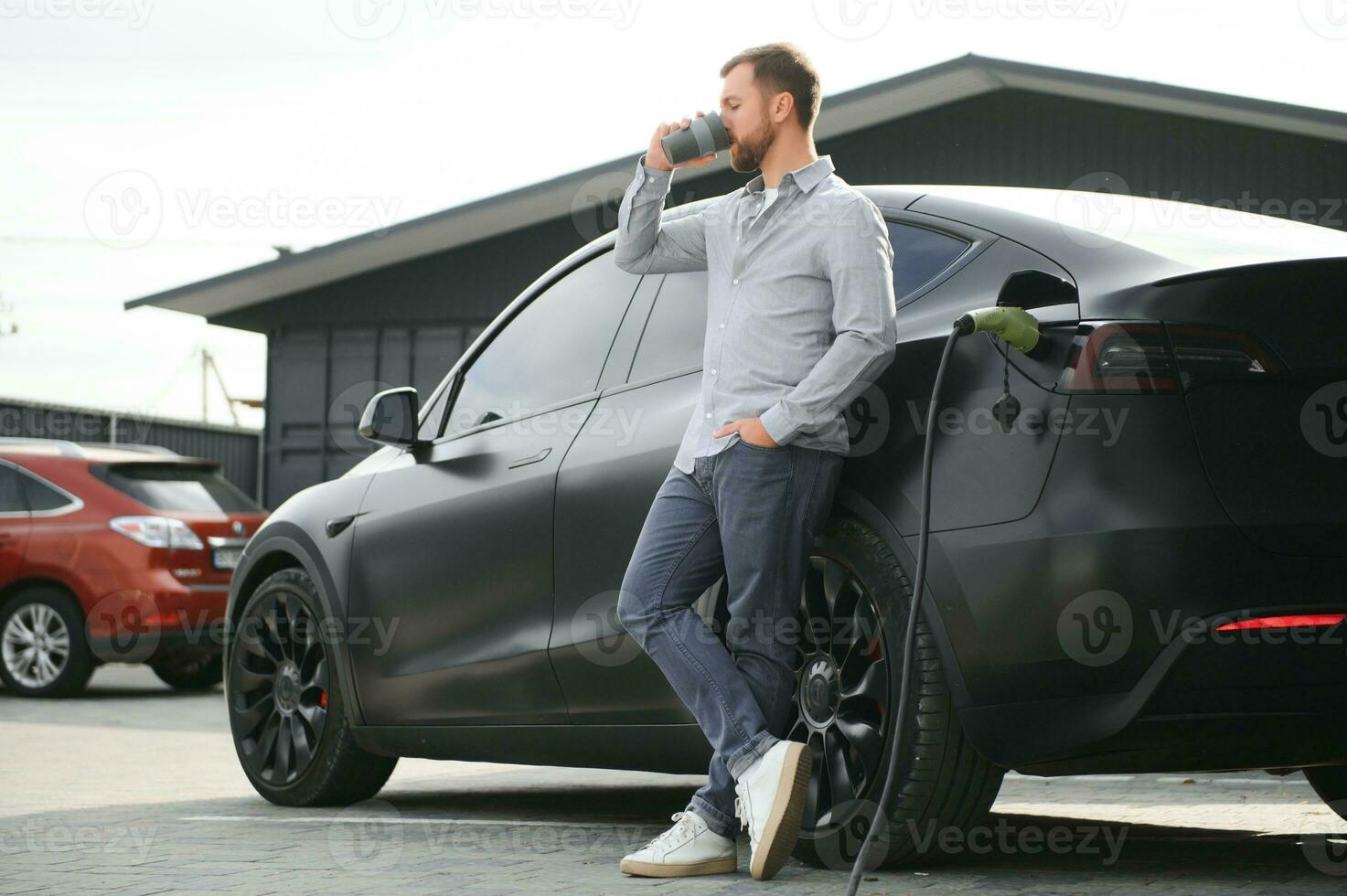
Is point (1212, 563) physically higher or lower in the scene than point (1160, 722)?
higher

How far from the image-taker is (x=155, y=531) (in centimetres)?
1209

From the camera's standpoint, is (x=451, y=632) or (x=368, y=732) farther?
(x=368, y=732)

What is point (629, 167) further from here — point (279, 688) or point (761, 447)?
point (761, 447)

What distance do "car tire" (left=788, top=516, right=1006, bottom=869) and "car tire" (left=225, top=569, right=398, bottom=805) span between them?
2.19m

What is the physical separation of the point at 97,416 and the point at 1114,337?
2143 centimetres

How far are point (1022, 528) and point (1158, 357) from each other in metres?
0.45

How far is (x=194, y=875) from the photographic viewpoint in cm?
420

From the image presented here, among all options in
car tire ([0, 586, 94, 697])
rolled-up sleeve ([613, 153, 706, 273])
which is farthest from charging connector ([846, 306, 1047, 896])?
car tire ([0, 586, 94, 697])

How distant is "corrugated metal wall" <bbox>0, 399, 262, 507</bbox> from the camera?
21.8 metres

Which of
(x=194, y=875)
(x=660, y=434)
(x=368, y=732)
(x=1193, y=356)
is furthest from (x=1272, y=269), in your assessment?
(x=368, y=732)

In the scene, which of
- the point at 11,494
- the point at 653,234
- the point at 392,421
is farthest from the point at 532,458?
the point at 11,494

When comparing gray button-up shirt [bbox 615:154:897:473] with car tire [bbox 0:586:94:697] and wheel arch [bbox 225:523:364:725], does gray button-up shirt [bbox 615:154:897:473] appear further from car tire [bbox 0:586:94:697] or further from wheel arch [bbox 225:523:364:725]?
car tire [bbox 0:586:94:697]

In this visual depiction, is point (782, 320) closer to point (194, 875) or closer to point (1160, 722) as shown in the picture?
point (1160, 722)

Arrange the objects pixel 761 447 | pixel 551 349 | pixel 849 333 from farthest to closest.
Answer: pixel 551 349 < pixel 761 447 < pixel 849 333
